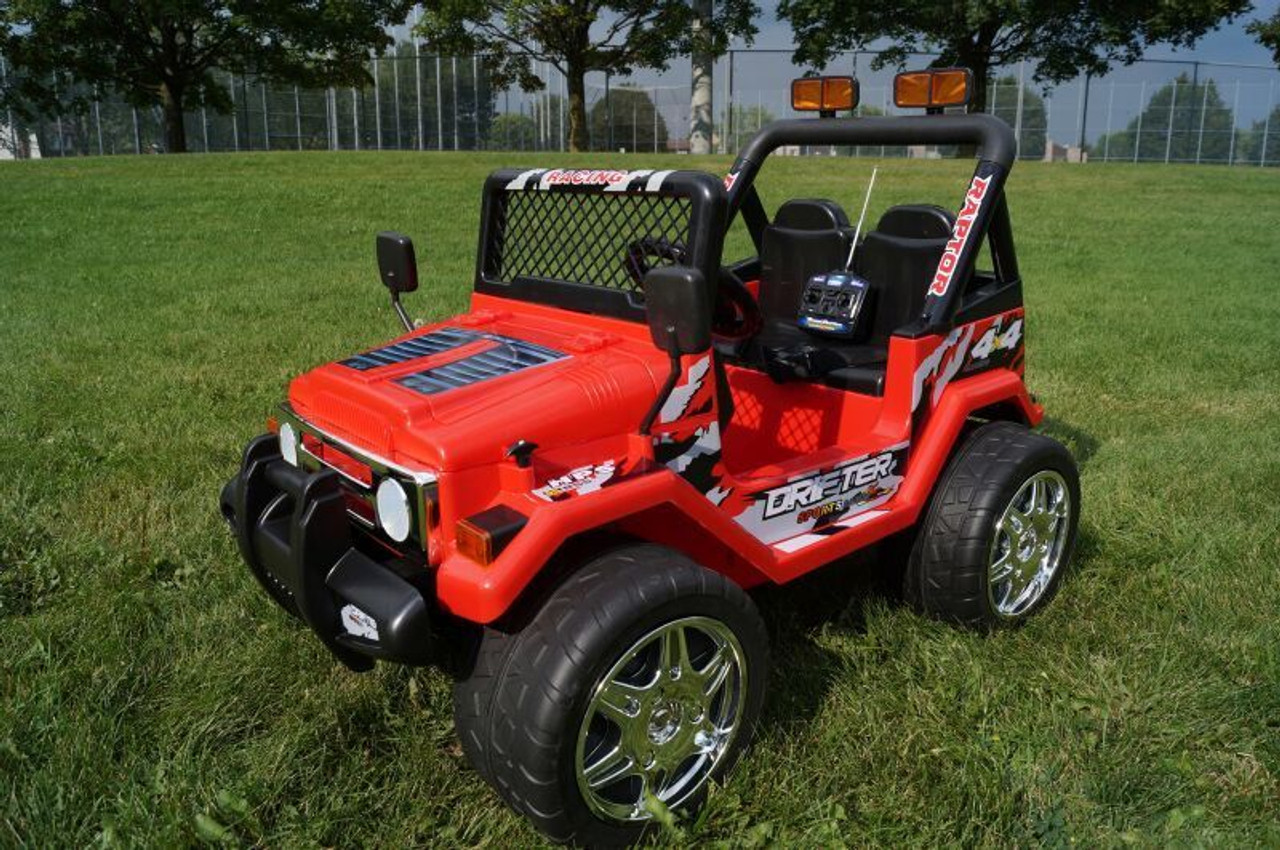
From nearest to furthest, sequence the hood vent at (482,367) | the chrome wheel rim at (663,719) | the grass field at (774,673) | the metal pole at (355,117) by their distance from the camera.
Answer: the chrome wheel rim at (663,719), the grass field at (774,673), the hood vent at (482,367), the metal pole at (355,117)

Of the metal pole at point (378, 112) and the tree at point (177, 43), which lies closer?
the tree at point (177, 43)

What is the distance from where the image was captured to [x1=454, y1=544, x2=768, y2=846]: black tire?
2.33 meters

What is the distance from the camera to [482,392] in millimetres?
2732

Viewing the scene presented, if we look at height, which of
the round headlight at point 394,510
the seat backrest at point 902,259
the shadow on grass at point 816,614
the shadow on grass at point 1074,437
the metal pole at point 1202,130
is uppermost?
the metal pole at point 1202,130

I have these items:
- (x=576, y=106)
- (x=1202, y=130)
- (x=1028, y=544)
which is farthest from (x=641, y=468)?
(x=1202, y=130)

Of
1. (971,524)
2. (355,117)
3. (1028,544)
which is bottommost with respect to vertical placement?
(1028,544)

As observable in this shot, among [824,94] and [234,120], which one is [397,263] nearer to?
[824,94]

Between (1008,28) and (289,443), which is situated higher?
(1008,28)

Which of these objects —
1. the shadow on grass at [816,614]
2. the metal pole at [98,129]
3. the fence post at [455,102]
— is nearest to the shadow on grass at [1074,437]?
the shadow on grass at [816,614]

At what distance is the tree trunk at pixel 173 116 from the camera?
30141 mm

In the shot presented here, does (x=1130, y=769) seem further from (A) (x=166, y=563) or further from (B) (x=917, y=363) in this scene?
A: (A) (x=166, y=563)

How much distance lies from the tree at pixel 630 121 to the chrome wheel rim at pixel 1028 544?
36036 millimetres

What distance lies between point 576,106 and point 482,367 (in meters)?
29.4

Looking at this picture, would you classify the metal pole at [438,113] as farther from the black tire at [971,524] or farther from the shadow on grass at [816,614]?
the black tire at [971,524]
